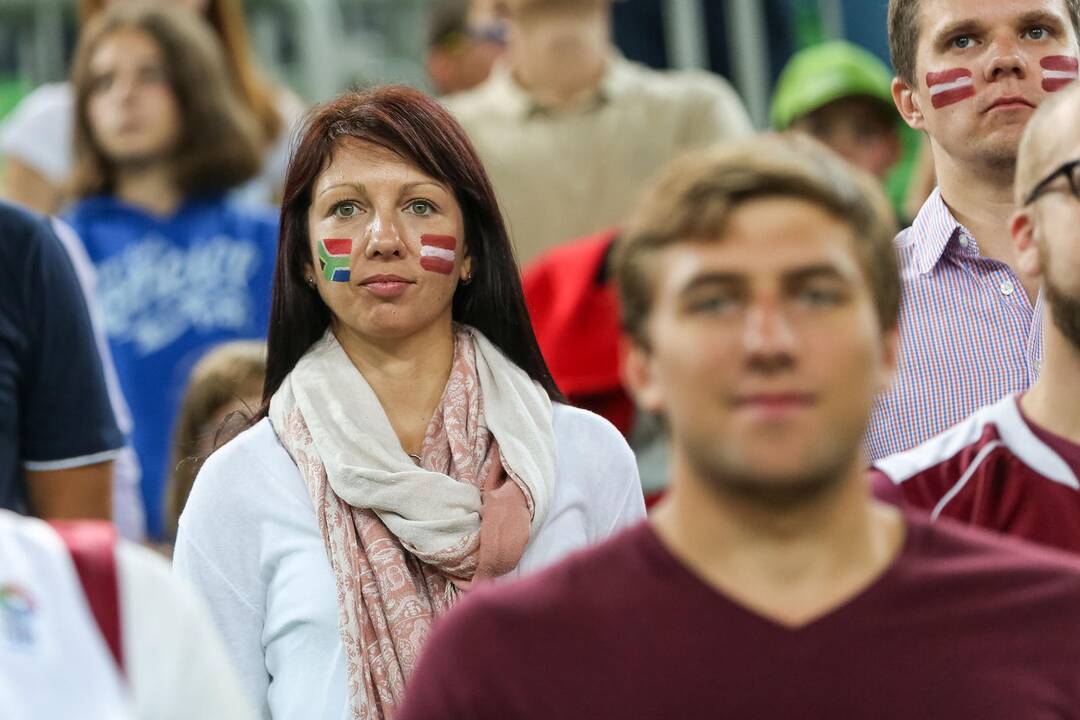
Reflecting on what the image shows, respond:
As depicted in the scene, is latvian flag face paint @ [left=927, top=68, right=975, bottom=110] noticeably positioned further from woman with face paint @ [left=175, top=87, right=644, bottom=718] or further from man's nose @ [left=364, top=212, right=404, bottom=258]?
man's nose @ [left=364, top=212, right=404, bottom=258]

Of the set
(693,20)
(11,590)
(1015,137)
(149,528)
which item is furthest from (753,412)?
(693,20)

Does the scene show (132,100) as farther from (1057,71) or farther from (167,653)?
(167,653)

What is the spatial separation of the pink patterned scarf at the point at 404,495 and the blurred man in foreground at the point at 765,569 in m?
0.98

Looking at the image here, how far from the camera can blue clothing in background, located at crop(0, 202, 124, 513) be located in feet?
14.7

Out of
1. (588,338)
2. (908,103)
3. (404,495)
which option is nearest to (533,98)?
(588,338)

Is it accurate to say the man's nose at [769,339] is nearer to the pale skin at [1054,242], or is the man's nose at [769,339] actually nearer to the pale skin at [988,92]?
the pale skin at [1054,242]

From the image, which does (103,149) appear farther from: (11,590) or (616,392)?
(11,590)

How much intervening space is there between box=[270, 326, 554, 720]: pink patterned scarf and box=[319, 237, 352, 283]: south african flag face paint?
0.15m

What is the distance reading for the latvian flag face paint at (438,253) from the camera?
12.9ft

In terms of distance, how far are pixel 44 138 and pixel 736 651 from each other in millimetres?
4557

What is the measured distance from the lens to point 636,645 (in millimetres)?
2643

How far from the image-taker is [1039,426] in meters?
3.13

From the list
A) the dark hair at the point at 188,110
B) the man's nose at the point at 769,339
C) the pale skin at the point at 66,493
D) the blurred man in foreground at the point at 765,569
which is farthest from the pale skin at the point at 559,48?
the man's nose at the point at 769,339

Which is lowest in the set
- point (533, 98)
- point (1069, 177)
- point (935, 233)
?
point (533, 98)
